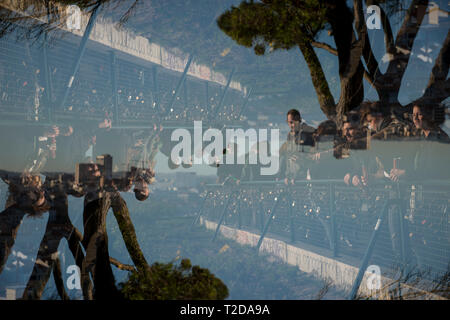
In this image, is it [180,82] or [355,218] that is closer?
[355,218]

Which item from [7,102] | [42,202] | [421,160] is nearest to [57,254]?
[42,202]

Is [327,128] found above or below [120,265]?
above

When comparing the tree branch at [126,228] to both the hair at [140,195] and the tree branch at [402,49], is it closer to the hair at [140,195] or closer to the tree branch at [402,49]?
the hair at [140,195]

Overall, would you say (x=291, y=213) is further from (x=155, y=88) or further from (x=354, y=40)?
(x=155, y=88)

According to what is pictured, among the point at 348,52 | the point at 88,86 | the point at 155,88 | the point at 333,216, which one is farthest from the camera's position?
the point at 155,88

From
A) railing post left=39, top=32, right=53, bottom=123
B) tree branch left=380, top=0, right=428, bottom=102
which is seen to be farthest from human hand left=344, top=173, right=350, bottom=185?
railing post left=39, top=32, right=53, bottom=123

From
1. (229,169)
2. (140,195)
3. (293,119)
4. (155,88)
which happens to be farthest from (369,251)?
(155,88)

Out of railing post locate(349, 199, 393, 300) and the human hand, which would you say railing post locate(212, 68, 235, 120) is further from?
railing post locate(349, 199, 393, 300)
